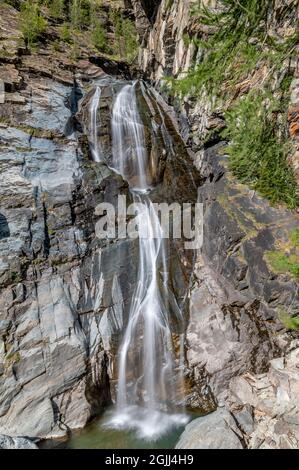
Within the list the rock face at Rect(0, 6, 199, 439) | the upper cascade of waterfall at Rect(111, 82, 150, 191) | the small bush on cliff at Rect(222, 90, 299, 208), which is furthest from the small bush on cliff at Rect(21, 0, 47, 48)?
the small bush on cliff at Rect(222, 90, 299, 208)

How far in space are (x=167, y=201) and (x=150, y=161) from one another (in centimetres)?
200

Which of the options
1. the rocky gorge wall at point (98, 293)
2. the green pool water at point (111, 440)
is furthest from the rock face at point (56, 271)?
the green pool water at point (111, 440)

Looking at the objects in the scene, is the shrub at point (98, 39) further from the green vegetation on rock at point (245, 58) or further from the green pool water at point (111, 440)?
the green pool water at point (111, 440)

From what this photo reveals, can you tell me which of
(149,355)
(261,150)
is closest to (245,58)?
(261,150)

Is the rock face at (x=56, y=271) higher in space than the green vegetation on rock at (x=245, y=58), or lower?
lower

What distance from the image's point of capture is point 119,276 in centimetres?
859

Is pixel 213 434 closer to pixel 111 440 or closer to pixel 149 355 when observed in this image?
pixel 111 440

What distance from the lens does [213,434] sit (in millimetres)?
5531

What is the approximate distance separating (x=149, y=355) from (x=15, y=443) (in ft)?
11.6

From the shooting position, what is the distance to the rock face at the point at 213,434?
5.40 metres

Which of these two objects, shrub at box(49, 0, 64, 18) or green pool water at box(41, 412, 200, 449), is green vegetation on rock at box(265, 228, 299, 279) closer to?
green pool water at box(41, 412, 200, 449)

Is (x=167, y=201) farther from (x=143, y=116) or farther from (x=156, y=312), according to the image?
(x=143, y=116)

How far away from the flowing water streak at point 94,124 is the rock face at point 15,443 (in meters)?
8.76

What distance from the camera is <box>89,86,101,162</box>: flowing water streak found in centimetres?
1120
